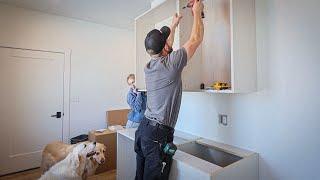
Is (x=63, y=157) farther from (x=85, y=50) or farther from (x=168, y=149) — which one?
(x=85, y=50)

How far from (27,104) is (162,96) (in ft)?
8.47

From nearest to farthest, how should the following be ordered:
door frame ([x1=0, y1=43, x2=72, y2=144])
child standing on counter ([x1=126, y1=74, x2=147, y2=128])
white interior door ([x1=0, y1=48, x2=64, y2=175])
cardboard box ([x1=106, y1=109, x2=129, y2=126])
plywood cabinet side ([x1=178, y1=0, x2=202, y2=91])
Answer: plywood cabinet side ([x1=178, y1=0, x2=202, y2=91]) → child standing on counter ([x1=126, y1=74, x2=147, y2=128]) → white interior door ([x1=0, y1=48, x2=64, y2=175]) → door frame ([x1=0, y1=43, x2=72, y2=144]) → cardboard box ([x1=106, y1=109, x2=129, y2=126])

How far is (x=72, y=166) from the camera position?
202cm

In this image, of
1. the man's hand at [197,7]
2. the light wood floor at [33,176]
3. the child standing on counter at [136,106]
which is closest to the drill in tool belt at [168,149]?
the man's hand at [197,7]

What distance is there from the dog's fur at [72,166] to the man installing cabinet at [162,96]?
104cm

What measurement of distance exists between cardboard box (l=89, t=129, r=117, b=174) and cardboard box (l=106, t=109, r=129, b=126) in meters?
0.61

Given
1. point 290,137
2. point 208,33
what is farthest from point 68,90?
point 290,137

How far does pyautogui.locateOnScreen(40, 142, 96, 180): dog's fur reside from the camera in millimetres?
1883

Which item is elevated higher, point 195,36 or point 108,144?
point 195,36

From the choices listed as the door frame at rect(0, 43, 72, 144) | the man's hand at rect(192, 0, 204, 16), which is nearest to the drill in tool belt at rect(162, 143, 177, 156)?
the man's hand at rect(192, 0, 204, 16)

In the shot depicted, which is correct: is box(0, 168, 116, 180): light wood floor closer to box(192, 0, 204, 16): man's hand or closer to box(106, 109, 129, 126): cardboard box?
box(106, 109, 129, 126): cardboard box

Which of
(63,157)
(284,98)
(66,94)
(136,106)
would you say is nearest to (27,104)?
(66,94)

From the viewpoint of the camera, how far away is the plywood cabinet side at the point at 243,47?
136 centimetres

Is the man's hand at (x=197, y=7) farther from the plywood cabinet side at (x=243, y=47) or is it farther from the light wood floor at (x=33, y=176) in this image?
the light wood floor at (x=33, y=176)
